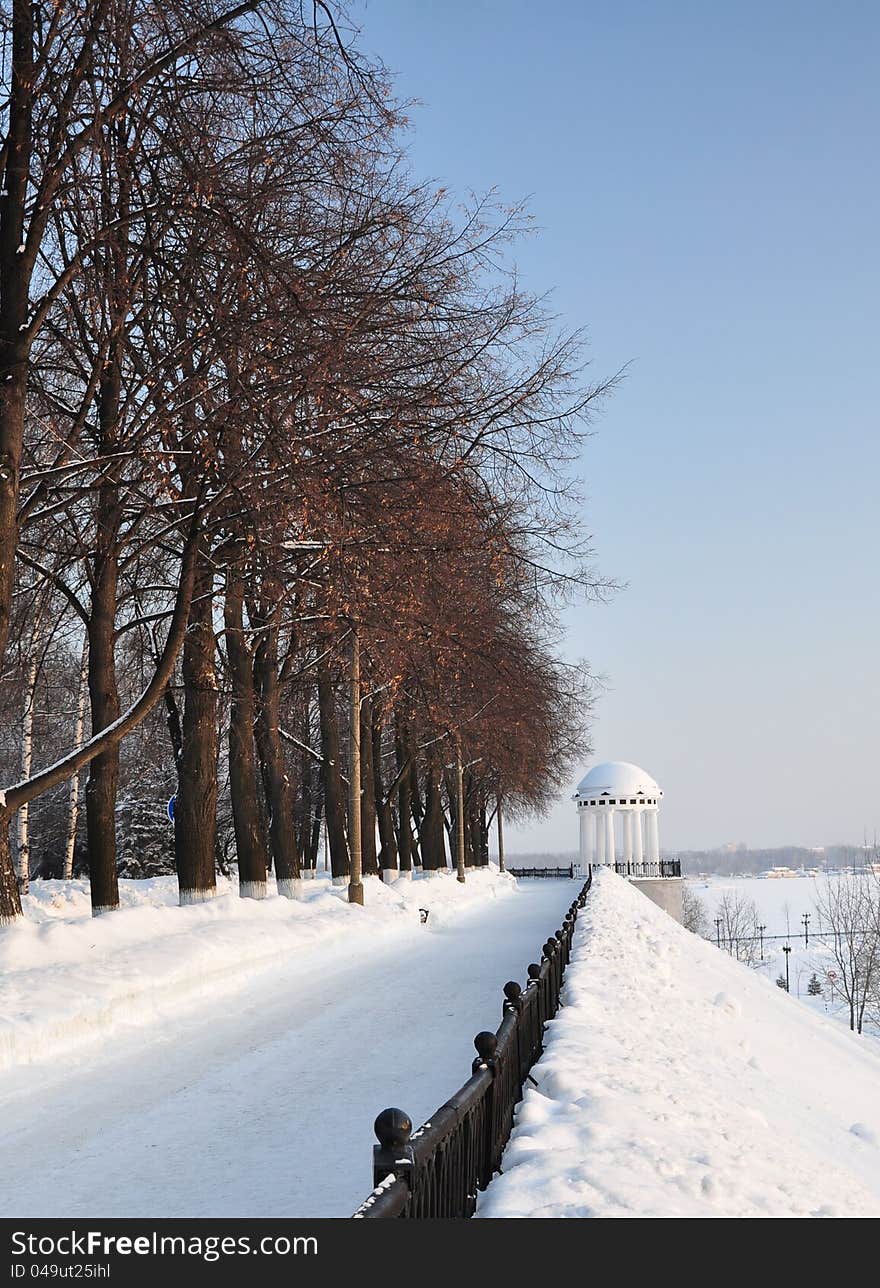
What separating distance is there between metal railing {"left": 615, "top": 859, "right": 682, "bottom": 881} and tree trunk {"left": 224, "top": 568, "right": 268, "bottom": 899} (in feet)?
181

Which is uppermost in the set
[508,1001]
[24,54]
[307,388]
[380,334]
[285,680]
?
[24,54]

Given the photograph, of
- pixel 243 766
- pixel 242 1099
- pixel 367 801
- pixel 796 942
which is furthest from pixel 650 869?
pixel 242 1099

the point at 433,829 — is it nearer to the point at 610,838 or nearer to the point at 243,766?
the point at 243,766

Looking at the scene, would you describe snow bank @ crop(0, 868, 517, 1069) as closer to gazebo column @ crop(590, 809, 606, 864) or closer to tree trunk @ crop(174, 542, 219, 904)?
tree trunk @ crop(174, 542, 219, 904)

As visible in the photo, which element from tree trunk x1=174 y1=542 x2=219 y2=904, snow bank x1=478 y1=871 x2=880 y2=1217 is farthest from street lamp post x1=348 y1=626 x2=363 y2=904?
snow bank x1=478 y1=871 x2=880 y2=1217

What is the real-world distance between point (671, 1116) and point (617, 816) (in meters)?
73.1

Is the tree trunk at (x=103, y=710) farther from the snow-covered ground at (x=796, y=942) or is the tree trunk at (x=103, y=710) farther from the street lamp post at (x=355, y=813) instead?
the snow-covered ground at (x=796, y=942)

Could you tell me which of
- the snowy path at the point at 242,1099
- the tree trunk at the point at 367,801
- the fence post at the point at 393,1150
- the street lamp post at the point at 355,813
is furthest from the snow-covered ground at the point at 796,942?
the fence post at the point at 393,1150

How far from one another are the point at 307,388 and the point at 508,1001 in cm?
759

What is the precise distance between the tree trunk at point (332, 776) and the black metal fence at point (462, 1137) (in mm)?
19508

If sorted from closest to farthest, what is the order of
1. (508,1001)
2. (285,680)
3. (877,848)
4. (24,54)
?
(508,1001), (24,54), (285,680), (877,848)

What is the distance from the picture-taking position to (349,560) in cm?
1592

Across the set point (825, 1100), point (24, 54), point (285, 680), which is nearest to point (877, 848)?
point (285, 680)
